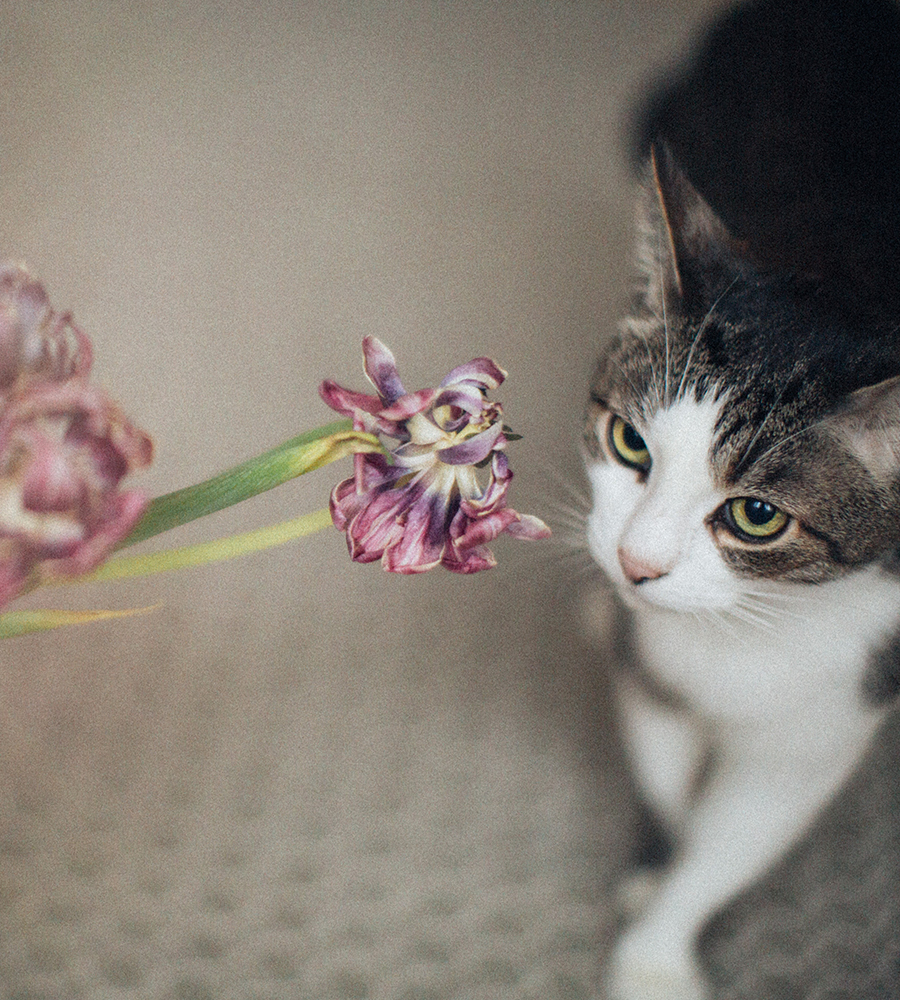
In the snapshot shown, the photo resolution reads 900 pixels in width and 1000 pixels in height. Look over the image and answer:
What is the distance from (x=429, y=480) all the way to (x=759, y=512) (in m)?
0.23

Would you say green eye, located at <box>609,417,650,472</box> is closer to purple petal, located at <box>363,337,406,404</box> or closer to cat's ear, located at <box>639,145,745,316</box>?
cat's ear, located at <box>639,145,745,316</box>

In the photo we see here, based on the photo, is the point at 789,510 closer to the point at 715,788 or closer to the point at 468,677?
the point at 715,788

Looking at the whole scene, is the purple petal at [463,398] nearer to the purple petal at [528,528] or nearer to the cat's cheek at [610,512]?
the purple petal at [528,528]

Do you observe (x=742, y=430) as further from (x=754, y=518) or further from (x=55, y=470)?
(x=55, y=470)

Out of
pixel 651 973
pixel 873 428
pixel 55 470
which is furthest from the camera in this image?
pixel 651 973

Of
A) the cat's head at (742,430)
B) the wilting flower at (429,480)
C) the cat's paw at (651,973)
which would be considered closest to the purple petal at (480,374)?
the wilting flower at (429,480)

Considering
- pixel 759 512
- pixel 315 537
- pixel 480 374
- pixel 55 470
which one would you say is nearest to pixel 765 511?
pixel 759 512

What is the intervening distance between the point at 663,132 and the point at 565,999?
61 cm

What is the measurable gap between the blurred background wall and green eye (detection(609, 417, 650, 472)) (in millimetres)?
60

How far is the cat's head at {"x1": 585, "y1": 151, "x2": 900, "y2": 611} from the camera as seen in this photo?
1.31 feet

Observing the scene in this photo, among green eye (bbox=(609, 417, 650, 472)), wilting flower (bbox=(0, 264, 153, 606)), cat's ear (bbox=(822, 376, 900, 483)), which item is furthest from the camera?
green eye (bbox=(609, 417, 650, 472))

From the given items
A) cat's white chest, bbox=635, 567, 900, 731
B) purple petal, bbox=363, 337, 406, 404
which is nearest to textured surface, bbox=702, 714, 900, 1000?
cat's white chest, bbox=635, 567, 900, 731

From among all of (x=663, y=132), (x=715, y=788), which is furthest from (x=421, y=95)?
(x=715, y=788)

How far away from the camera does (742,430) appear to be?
16.3 inches
